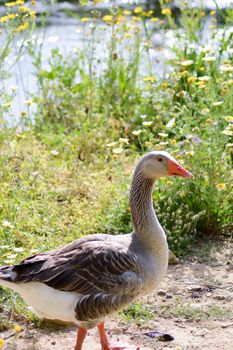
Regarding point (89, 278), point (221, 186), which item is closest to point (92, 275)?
point (89, 278)

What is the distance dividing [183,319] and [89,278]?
0.85m

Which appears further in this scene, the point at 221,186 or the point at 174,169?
the point at 221,186

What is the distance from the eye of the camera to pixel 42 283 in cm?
444

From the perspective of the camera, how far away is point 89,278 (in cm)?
447

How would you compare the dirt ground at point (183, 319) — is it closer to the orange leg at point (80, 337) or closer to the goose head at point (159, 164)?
the orange leg at point (80, 337)

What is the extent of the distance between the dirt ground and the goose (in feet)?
0.90

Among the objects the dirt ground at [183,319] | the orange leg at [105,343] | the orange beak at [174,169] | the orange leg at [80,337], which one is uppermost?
the orange beak at [174,169]

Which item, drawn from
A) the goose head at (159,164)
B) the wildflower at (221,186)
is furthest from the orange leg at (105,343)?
the wildflower at (221,186)

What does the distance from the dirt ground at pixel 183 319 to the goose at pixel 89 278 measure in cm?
27

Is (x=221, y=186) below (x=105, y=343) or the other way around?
the other way around

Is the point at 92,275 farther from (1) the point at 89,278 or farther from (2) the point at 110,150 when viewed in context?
(2) the point at 110,150

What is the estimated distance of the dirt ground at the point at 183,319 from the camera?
4.77 meters

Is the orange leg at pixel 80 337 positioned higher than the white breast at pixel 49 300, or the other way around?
the white breast at pixel 49 300

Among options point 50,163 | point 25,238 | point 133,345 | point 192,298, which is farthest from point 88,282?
point 50,163
